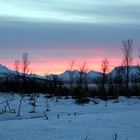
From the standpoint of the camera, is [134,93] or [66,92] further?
[134,93]

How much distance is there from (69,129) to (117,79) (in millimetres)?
56800

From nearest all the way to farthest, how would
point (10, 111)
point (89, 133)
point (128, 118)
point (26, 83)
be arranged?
1. point (89, 133)
2. point (128, 118)
3. point (10, 111)
4. point (26, 83)

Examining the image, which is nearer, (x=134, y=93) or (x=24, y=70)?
(x=134, y=93)

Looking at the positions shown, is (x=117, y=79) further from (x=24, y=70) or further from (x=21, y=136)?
(x=21, y=136)

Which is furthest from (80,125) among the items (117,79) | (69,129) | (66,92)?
(117,79)

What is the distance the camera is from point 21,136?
12938 millimetres

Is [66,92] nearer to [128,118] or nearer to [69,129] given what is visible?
[128,118]

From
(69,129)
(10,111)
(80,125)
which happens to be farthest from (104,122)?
Result: (10,111)

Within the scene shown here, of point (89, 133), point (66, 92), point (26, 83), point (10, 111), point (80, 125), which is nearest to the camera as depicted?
point (89, 133)

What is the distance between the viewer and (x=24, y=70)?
73.2 m

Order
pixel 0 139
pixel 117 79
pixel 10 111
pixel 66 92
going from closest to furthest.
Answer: pixel 0 139 → pixel 10 111 → pixel 66 92 → pixel 117 79

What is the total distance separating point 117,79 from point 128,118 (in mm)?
53042

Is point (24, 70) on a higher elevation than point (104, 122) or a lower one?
higher

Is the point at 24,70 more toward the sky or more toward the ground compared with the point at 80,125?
more toward the sky
